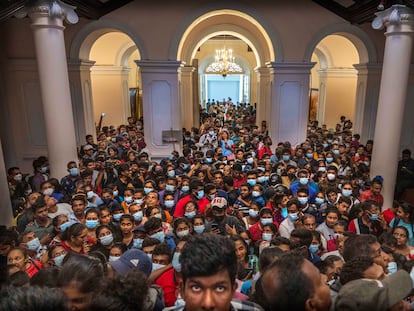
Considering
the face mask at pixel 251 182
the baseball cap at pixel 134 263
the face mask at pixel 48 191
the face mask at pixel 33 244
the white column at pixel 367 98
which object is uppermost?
the white column at pixel 367 98

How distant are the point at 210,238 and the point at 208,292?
30 centimetres

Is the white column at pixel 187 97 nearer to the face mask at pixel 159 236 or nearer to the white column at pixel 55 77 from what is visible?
the white column at pixel 55 77

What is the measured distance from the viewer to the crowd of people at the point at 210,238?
2.01m

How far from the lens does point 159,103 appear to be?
10828 mm

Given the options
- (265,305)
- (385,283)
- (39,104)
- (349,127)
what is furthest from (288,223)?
(349,127)

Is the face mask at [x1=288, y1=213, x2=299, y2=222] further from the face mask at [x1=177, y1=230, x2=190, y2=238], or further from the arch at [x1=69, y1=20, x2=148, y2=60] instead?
the arch at [x1=69, y1=20, x2=148, y2=60]

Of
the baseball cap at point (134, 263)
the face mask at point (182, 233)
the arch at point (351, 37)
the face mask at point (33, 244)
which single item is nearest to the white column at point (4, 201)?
the face mask at point (33, 244)

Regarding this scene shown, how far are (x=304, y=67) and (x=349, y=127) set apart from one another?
417 cm

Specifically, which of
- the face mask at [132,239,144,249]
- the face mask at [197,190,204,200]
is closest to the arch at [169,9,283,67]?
the face mask at [197,190,204,200]

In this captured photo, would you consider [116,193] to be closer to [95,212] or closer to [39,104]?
[95,212]

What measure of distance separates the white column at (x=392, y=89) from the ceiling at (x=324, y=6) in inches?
12.1

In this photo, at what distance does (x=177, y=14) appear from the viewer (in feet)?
33.6

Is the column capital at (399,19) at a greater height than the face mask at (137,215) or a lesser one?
greater

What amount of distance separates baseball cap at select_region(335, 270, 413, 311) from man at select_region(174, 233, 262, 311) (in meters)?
0.66
